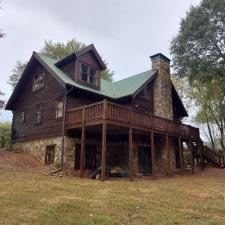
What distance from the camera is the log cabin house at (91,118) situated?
17.6 m

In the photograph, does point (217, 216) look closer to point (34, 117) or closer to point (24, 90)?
point (34, 117)

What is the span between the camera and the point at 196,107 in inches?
1491

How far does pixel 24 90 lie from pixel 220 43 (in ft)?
56.9

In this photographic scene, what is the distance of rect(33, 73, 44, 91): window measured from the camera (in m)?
22.3

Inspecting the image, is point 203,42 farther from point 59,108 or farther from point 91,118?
point 59,108

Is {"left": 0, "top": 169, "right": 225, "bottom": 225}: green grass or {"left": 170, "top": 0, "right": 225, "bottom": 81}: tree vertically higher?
{"left": 170, "top": 0, "right": 225, "bottom": 81}: tree

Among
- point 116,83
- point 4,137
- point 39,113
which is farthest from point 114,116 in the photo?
point 4,137

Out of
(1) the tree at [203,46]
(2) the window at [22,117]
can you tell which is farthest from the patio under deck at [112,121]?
(2) the window at [22,117]

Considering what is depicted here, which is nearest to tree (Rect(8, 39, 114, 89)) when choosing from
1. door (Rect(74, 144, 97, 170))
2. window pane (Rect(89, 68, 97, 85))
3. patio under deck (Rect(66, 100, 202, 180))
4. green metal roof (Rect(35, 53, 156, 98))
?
green metal roof (Rect(35, 53, 156, 98))

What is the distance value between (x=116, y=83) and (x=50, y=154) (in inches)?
449

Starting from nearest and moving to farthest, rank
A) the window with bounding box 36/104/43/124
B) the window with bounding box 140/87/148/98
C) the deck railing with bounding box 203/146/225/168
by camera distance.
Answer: the window with bounding box 36/104/43/124
the window with bounding box 140/87/148/98
the deck railing with bounding box 203/146/225/168

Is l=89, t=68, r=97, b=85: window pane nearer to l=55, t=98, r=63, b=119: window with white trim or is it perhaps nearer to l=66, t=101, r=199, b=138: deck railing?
l=55, t=98, r=63, b=119: window with white trim

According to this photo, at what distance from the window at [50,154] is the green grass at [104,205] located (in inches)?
251

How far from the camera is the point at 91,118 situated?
53.3 feet
